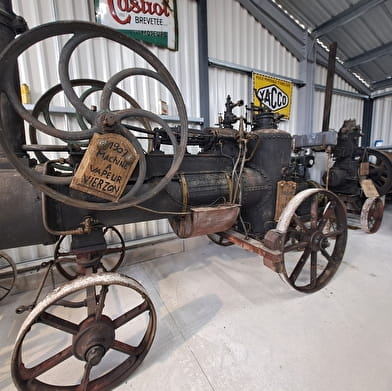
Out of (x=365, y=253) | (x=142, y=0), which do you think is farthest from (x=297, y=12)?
(x=365, y=253)

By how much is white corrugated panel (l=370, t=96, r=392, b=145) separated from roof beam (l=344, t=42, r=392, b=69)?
1323 millimetres

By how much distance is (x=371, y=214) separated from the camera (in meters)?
2.98

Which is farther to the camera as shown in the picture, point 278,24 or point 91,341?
point 278,24

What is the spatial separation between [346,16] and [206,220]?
397 centimetres

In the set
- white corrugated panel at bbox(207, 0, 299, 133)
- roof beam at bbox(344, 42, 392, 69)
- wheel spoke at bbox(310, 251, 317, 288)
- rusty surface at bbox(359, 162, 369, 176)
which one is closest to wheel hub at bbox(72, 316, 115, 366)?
wheel spoke at bbox(310, 251, 317, 288)

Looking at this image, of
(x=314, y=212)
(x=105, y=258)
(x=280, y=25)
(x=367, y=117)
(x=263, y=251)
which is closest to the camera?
(x=263, y=251)

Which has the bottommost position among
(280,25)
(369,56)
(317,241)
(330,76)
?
(317,241)

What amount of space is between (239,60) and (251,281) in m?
2.97

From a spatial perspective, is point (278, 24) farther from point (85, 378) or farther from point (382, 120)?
point (85, 378)

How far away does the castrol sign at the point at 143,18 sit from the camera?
2252 millimetres

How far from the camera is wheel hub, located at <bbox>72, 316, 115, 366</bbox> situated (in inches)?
39.0

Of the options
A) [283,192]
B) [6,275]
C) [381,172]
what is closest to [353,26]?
[381,172]

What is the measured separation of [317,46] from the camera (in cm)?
378

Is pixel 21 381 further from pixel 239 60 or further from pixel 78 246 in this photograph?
pixel 239 60
